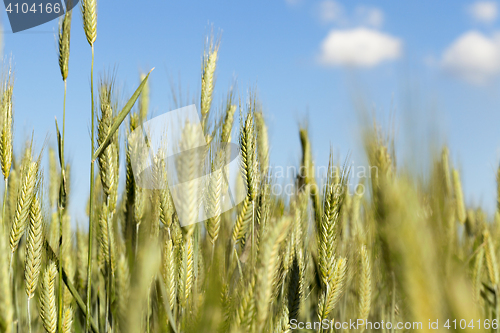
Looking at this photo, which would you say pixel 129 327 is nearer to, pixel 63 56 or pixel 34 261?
pixel 34 261

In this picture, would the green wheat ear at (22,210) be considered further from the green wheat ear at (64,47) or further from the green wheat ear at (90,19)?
the green wheat ear at (90,19)

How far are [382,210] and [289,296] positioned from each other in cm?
88

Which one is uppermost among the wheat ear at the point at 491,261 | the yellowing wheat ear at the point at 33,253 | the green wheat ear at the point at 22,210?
the green wheat ear at the point at 22,210

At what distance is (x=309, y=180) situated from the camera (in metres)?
2.38

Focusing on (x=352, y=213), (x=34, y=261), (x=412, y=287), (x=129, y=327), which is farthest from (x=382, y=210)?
(x=352, y=213)

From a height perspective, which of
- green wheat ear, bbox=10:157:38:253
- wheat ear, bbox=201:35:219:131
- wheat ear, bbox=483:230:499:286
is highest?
wheat ear, bbox=201:35:219:131

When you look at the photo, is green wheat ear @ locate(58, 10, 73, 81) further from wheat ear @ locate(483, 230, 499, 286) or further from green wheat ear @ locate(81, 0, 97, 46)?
wheat ear @ locate(483, 230, 499, 286)

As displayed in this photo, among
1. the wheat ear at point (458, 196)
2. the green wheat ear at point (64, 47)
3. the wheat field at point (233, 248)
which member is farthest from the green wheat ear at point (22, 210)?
the wheat ear at point (458, 196)

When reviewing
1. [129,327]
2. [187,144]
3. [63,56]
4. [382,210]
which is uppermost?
[63,56]

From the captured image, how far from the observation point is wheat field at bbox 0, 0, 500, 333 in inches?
27.0

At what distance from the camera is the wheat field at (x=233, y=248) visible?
2.25 feet

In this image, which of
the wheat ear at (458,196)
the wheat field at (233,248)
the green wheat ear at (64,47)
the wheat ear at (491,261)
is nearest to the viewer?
the wheat field at (233,248)

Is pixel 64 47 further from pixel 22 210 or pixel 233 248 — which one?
pixel 233 248

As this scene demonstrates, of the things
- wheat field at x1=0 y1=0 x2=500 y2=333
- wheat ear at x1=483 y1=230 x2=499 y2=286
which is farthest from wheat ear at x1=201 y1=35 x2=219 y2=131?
wheat ear at x1=483 y1=230 x2=499 y2=286
